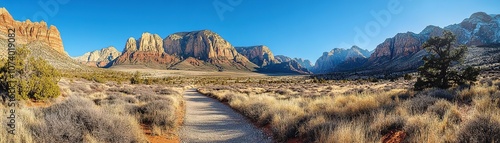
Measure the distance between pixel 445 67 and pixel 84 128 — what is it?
19.2 meters

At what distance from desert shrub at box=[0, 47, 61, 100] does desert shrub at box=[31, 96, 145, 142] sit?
22.8ft

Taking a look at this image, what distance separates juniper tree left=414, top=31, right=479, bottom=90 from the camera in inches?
619

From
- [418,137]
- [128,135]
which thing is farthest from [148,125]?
[418,137]

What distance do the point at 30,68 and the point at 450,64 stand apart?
24.9 meters

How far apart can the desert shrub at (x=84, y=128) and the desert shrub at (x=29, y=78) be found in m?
6.94

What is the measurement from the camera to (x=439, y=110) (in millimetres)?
7422

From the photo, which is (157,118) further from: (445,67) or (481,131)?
(445,67)

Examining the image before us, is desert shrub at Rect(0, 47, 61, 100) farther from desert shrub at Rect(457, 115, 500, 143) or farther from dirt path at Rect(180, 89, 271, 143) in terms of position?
desert shrub at Rect(457, 115, 500, 143)

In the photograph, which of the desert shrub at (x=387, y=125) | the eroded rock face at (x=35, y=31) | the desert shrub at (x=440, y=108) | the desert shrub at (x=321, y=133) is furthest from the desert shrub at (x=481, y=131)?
the eroded rock face at (x=35, y=31)

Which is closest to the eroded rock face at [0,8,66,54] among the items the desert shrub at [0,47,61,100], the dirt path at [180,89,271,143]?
the desert shrub at [0,47,61,100]

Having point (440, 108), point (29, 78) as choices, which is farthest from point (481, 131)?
point (29, 78)

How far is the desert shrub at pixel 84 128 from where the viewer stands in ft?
17.6

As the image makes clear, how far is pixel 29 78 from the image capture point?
13.0 metres

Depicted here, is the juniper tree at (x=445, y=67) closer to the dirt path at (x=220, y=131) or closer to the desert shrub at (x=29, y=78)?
the dirt path at (x=220, y=131)
